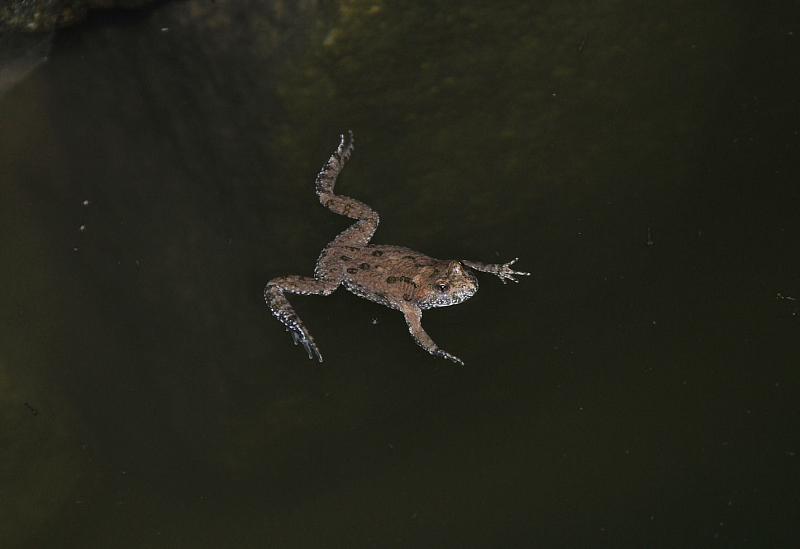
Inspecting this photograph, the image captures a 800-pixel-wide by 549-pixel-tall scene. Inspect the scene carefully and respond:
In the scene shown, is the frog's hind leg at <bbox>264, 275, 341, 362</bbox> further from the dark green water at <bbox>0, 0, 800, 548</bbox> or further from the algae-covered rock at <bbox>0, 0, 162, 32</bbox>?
the algae-covered rock at <bbox>0, 0, 162, 32</bbox>

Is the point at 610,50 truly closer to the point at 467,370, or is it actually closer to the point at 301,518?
the point at 467,370

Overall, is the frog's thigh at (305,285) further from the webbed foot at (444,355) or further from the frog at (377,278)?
the webbed foot at (444,355)

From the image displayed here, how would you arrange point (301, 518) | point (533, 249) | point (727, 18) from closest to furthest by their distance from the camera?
point (301, 518)
point (533, 249)
point (727, 18)

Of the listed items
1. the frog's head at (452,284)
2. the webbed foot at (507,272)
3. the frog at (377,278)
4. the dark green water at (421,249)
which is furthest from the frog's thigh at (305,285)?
the webbed foot at (507,272)

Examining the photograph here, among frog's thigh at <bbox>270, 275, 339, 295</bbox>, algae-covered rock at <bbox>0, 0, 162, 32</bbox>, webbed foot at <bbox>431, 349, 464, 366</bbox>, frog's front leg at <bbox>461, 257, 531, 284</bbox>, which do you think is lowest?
webbed foot at <bbox>431, 349, 464, 366</bbox>

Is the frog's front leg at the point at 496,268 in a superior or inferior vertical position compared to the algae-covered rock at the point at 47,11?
inferior

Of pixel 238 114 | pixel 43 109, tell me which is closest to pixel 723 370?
pixel 238 114

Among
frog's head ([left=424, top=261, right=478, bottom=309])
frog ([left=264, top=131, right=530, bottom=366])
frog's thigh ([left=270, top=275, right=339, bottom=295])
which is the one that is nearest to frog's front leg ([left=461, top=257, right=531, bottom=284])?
frog ([left=264, top=131, right=530, bottom=366])
